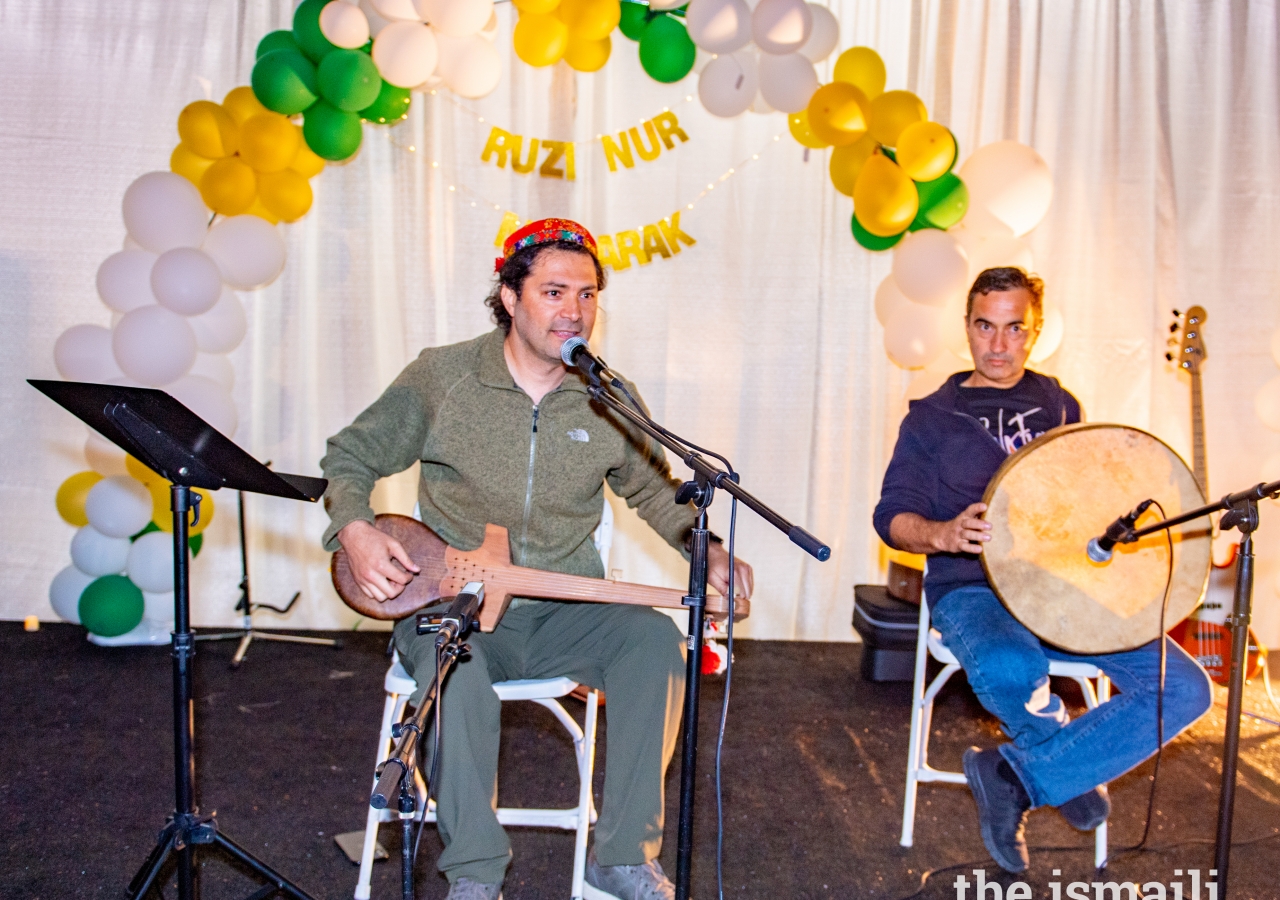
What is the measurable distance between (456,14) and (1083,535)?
249 centimetres

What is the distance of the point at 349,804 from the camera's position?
2.68 metres

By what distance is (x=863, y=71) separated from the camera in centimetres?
363

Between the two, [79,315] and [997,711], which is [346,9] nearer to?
[79,315]

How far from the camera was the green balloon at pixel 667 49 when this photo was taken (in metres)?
3.75

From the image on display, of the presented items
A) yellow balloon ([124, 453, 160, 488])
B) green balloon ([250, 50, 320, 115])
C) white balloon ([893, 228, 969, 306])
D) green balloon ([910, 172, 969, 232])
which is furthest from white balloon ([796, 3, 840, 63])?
yellow balloon ([124, 453, 160, 488])

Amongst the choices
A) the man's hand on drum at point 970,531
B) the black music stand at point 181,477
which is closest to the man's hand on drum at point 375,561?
the black music stand at point 181,477

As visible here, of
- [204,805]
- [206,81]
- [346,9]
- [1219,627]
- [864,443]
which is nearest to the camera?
[204,805]

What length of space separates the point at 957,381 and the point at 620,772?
1.41 m

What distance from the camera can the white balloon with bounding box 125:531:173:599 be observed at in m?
3.76

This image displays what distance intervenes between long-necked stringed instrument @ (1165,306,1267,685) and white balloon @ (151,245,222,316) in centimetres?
314

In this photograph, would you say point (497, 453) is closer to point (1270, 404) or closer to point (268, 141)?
point (268, 141)

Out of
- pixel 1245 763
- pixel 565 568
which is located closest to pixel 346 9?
pixel 565 568

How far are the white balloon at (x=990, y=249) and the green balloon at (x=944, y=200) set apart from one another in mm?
78

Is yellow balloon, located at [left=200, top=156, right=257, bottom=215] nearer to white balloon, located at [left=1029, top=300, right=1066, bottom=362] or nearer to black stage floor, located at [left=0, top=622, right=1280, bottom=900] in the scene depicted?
black stage floor, located at [left=0, top=622, right=1280, bottom=900]
